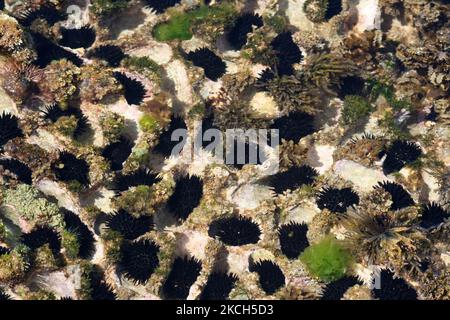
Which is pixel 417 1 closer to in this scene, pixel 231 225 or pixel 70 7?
pixel 231 225

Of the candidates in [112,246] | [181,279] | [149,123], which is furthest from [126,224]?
[149,123]

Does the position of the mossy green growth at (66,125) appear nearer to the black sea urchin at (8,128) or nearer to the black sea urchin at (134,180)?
the black sea urchin at (8,128)

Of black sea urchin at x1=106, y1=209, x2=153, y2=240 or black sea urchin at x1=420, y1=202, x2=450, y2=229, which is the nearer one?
black sea urchin at x1=106, y1=209, x2=153, y2=240

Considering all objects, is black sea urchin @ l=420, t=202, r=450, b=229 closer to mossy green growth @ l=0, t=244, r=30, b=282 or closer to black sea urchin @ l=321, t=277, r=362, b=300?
black sea urchin @ l=321, t=277, r=362, b=300

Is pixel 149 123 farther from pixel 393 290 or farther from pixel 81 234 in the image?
pixel 393 290

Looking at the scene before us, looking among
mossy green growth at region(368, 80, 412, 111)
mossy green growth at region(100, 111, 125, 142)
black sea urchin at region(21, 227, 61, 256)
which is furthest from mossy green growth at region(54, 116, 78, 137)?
mossy green growth at region(368, 80, 412, 111)
